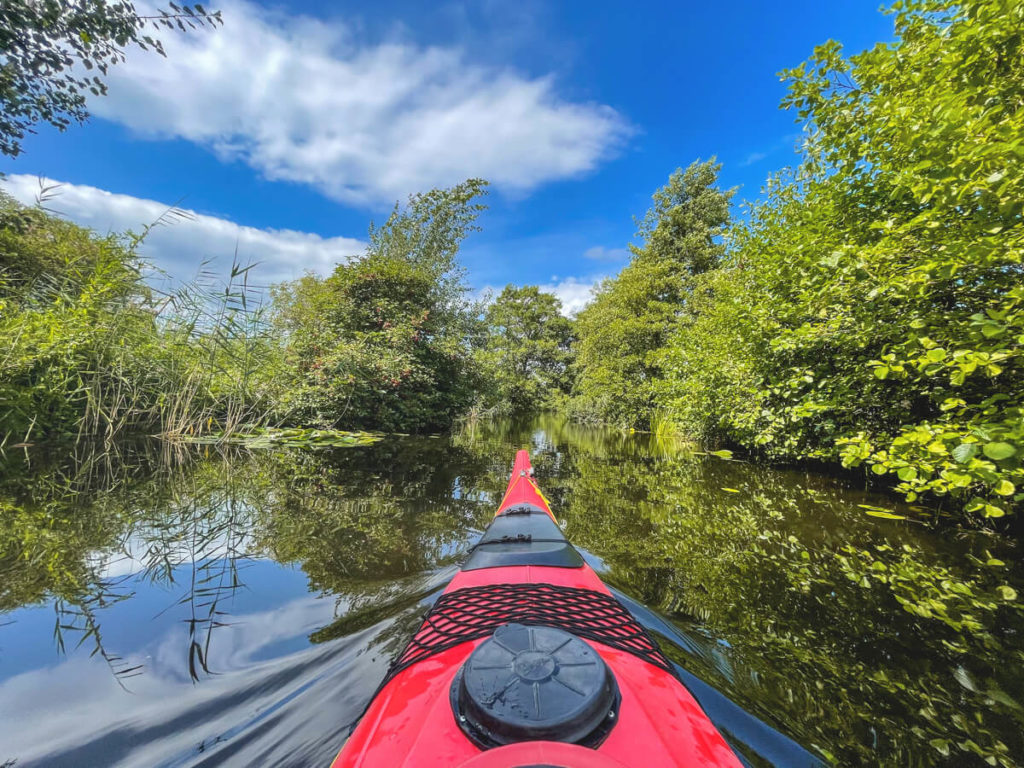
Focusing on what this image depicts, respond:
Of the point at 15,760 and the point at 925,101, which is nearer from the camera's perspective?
the point at 15,760

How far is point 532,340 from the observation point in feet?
85.0

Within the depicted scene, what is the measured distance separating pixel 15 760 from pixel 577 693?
5.45 feet

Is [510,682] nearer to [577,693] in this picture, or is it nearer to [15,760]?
[577,693]

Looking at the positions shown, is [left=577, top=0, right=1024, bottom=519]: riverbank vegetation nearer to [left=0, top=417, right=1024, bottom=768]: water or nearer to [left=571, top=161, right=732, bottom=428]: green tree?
[left=0, top=417, right=1024, bottom=768]: water

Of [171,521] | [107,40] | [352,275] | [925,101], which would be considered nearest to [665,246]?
[352,275]

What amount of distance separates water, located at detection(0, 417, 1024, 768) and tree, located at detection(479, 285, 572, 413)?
20.3 m

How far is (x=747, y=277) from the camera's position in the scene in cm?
645

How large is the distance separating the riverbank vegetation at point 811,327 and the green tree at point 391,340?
7 centimetres

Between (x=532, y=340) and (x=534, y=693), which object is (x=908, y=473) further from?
(x=532, y=340)

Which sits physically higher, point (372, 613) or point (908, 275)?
point (908, 275)

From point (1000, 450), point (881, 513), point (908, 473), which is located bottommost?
point (881, 513)

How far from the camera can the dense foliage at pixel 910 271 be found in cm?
198

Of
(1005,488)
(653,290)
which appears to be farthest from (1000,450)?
(653,290)

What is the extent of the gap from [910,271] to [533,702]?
12.5 ft
